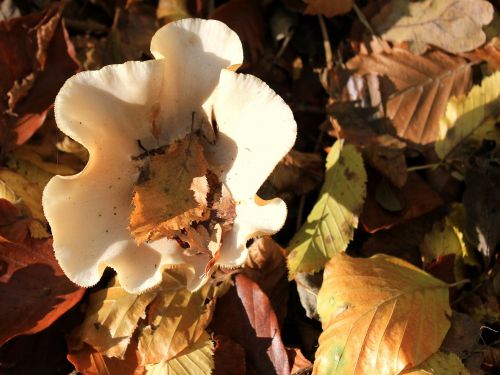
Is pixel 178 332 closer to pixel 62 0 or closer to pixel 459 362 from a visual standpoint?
pixel 459 362

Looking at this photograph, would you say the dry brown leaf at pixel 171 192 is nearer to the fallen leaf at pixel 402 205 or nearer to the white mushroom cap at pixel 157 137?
the white mushroom cap at pixel 157 137

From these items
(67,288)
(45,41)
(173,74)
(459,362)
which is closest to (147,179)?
(173,74)

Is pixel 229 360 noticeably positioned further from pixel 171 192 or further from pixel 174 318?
pixel 171 192

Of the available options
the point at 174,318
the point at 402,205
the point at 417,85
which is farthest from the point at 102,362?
the point at 417,85

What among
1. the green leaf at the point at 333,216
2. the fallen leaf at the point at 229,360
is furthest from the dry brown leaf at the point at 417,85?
the fallen leaf at the point at 229,360

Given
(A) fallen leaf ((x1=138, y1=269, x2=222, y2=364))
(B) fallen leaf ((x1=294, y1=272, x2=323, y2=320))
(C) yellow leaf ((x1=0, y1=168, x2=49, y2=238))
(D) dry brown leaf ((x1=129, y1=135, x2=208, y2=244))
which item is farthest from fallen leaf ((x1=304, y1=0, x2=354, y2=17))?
(C) yellow leaf ((x1=0, y1=168, x2=49, y2=238))
